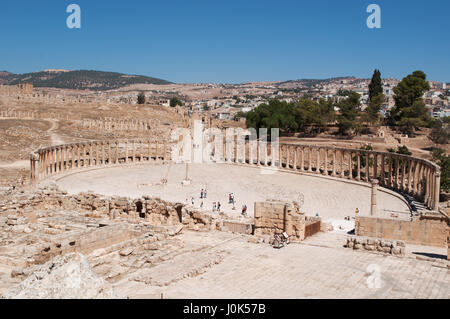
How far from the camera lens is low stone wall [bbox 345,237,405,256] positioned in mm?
16462

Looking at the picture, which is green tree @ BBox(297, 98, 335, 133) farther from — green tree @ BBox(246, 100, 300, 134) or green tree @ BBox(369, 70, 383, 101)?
green tree @ BBox(369, 70, 383, 101)

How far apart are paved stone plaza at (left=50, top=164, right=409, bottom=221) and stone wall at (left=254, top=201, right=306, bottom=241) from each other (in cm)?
1143

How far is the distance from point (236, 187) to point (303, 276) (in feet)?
95.2

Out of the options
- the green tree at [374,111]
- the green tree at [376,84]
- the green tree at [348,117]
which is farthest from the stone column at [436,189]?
the green tree at [376,84]

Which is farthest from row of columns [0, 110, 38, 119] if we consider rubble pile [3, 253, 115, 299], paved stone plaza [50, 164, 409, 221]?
rubble pile [3, 253, 115, 299]

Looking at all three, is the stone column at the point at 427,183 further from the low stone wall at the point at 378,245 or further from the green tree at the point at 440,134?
the green tree at the point at 440,134

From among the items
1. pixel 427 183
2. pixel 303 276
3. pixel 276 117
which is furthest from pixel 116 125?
pixel 303 276

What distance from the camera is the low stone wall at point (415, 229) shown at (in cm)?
2056

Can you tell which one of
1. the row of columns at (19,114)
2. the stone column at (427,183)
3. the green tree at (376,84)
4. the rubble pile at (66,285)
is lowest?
the stone column at (427,183)

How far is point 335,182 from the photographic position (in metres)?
46.5

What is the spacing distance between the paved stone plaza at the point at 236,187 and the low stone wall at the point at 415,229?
8382mm

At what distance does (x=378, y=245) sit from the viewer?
16891mm
